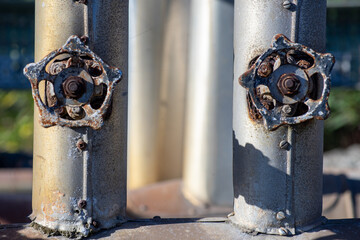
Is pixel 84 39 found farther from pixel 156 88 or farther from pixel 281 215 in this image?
pixel 156 88

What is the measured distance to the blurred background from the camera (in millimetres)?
2117

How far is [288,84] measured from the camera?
1.23 meters

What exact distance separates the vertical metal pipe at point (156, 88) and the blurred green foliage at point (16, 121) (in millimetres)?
3002

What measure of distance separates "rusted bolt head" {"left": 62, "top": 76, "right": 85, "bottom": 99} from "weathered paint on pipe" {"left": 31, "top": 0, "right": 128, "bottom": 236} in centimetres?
9

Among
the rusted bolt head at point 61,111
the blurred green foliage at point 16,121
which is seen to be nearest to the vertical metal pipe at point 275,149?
the rusted bolt head at point 61,111

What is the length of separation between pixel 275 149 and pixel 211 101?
1029mm

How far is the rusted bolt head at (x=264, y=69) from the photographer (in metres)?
1.25

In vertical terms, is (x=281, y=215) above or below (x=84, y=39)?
below

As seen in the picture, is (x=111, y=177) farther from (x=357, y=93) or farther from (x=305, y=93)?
(x=357, y=93)

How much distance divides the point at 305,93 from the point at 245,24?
0.25 meters

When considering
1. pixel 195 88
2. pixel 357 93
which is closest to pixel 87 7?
pixel 195 88

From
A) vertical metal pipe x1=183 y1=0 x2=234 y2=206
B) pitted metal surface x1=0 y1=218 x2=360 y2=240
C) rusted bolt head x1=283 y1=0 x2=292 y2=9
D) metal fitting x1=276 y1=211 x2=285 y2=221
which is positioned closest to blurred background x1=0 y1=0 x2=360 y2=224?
vertical metal pipe x1=183 y1=0 x2=234 y2=206

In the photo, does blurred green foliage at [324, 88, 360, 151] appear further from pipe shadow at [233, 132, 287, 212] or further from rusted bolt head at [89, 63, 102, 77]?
rusted bolt head at [89, 63, 102, 77]

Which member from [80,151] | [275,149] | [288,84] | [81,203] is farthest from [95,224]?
[288,84]
